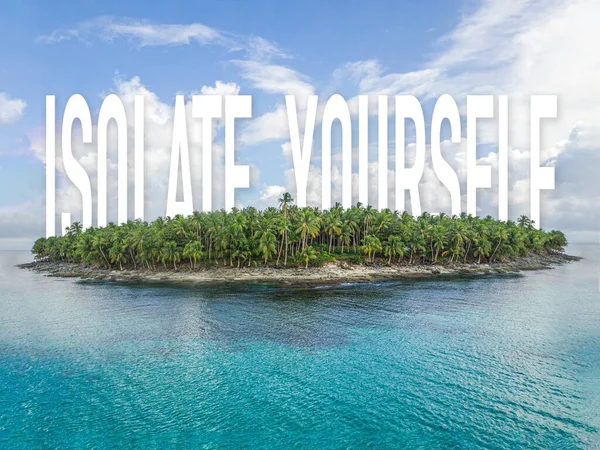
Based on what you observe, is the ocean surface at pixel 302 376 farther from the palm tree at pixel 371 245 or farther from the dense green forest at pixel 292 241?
the palm tree at pixel 371 245

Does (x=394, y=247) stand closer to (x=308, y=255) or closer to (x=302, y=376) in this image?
(x=308, y=255)

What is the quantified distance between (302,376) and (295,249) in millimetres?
74298

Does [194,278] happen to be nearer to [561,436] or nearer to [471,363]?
[471,363]

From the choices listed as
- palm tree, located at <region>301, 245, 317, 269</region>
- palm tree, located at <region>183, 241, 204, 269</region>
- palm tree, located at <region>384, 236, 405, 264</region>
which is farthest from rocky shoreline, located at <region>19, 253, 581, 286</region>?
palm tree, located at <region>183, 241, 204, 269</region>

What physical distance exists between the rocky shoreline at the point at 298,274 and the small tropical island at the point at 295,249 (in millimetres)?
265

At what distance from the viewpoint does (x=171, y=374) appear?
95.9ft

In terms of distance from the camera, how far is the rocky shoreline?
85.1m

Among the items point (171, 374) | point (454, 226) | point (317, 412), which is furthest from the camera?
point (454, 226)

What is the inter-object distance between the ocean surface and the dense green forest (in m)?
38.1

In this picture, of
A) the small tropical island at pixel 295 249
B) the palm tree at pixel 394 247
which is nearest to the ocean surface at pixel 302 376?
the small tropical island at pixel 295 249

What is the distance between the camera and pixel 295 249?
338 feet

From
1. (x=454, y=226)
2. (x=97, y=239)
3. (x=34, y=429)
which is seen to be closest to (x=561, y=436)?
(x=34, y=429)

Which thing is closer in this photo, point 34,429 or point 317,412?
point 34,429

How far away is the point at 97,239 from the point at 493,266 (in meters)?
120
